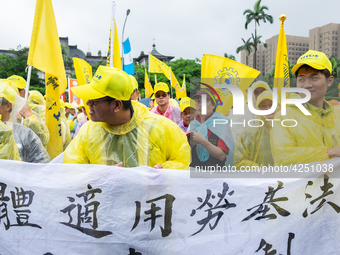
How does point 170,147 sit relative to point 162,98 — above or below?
below

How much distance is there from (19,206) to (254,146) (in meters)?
1.91

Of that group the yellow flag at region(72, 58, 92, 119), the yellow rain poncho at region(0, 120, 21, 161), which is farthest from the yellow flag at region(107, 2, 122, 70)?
the yellow rain poncho at region(0, 120, 21, 161)

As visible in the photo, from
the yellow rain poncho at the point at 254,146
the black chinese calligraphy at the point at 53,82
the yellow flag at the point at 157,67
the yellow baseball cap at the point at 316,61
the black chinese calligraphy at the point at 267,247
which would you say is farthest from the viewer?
the yellow flag at the point at 157,67

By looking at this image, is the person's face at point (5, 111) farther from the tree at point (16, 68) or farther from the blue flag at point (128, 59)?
the tree at point (16, 68)

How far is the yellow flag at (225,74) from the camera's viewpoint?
112 inches

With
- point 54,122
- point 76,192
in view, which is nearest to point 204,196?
point 76,192

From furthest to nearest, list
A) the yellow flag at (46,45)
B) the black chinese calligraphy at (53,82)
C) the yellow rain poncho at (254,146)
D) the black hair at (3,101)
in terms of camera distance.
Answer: the black chinese calligraphy at (53,82), the yellow flag at (46,45), the yellow rain poncho at (254,146), the black hair at (3,101)

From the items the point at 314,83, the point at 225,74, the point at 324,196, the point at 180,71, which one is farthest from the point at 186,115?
the point at 180,71

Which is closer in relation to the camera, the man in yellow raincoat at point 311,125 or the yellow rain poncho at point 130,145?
the man in yellow raincoat at point 311,125

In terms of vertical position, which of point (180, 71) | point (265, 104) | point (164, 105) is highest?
point (180, 71)

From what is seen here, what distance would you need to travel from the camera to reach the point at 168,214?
6.06 ft

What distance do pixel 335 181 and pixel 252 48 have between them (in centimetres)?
3210

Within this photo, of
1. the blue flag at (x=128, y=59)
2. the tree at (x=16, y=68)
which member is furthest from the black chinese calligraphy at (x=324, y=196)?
the tree at (x=16, y=68)

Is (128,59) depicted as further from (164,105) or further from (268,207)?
(268,207)
